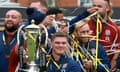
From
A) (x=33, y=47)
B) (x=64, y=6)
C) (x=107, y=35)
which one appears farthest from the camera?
(x=64, y=6)

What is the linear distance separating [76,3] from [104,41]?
26.9 m

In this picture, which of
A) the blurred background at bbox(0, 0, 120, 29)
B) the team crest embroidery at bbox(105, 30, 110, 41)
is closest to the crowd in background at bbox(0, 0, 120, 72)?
the team crest embroidery at bbox(105, 30, 110, 41)

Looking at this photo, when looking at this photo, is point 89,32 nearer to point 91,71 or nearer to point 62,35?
point 91,71

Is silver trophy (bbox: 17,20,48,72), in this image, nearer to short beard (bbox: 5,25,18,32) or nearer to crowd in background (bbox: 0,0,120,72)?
crowd in background (bbox: 0,0,120,72)

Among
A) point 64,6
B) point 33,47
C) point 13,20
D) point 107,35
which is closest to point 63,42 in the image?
point 33,47

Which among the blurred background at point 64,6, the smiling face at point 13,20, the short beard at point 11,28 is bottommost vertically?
the blurred background at point 64,6

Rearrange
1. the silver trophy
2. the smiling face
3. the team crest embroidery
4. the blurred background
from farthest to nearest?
the blurred background → the team crest embroidery → the smiling face → the silver trophy

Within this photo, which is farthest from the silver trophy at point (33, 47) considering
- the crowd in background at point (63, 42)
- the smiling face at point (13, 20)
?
the smiling face at point (13, 20)

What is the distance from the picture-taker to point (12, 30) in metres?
8.72

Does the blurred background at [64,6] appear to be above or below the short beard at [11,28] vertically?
below

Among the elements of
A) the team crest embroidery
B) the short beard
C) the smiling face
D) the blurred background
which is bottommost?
the blurred background

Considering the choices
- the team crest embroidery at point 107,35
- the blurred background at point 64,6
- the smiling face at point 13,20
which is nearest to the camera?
the smiling face at point 13,20

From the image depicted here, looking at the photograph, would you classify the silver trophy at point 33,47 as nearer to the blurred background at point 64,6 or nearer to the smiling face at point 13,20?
the smiling face at point 13,20

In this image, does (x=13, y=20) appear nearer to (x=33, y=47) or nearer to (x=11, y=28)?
(x=11, y=28)
